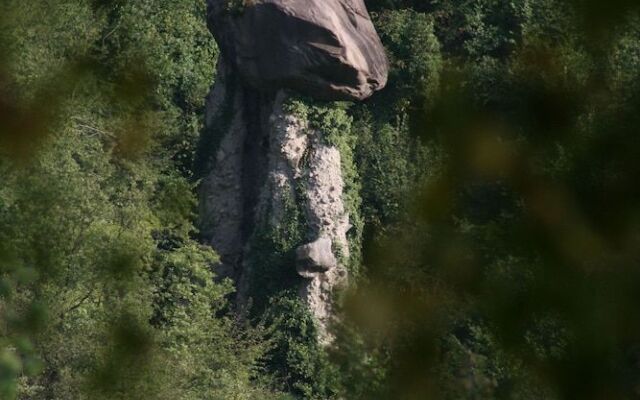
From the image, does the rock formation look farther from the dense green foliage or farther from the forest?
the forest

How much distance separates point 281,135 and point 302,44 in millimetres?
1569

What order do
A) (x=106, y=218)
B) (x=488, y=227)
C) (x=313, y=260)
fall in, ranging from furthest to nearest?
(x=313, y=260), (x=106, y=218), (x=488, y=227)

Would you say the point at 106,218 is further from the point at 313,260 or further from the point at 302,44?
the point at 302,44

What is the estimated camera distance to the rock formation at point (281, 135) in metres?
20.8

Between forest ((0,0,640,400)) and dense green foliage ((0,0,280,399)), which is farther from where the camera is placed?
dense green foliage ((0,0,280,399))

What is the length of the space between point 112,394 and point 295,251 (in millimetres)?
17243

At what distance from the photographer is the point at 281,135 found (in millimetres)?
21500

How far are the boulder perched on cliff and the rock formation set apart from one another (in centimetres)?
1

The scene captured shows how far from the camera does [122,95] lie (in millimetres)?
2900

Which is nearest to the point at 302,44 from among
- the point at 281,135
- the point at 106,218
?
the point at 281,135

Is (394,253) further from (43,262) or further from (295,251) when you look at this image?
(295,251)

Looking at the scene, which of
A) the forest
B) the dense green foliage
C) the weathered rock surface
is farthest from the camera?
the weathered rock surface

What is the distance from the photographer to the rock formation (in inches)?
818

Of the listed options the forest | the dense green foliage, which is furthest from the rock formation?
the forest
